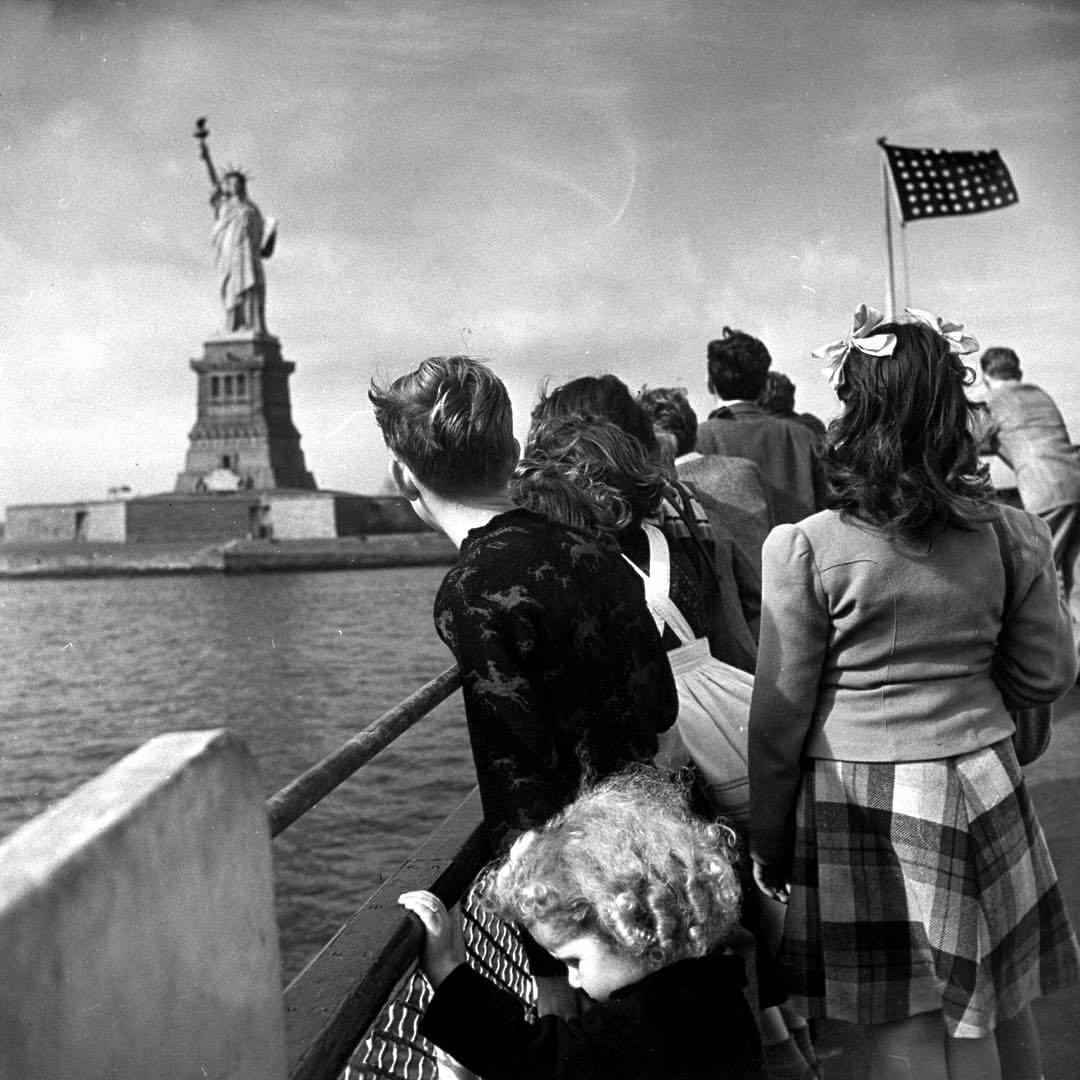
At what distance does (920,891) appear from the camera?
5.63 ft

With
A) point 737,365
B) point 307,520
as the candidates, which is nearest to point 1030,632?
point 737,365

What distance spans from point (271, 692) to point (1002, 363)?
20.6 m

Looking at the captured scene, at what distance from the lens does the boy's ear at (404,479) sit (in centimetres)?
174

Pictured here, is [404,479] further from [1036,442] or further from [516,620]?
[1036,442]

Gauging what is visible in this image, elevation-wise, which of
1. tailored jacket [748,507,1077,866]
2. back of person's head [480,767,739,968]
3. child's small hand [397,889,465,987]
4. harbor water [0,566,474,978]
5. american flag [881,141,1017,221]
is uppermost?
american flag [881,141,1017,221]

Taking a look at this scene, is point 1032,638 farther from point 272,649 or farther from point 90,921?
point 272,649

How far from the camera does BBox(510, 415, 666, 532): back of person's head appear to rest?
5.76 ft

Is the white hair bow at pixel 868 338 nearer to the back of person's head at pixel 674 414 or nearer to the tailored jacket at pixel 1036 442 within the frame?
the back of person's head at pixel 674 414

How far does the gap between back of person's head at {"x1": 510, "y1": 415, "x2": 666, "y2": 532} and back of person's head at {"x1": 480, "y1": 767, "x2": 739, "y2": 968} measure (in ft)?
1.51

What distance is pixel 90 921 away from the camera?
619 millimetres

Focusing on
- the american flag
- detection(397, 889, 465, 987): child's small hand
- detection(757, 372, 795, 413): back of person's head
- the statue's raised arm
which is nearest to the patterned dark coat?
detection(397, 889, 465, 987): child's small hand

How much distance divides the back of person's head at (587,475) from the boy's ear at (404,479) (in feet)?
0.43

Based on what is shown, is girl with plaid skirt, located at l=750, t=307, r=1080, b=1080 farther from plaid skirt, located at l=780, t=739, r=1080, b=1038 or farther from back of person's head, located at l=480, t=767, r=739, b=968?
back of person's head, located at l=480, t=767, r=739, b=968

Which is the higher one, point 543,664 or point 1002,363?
point 1002,363
